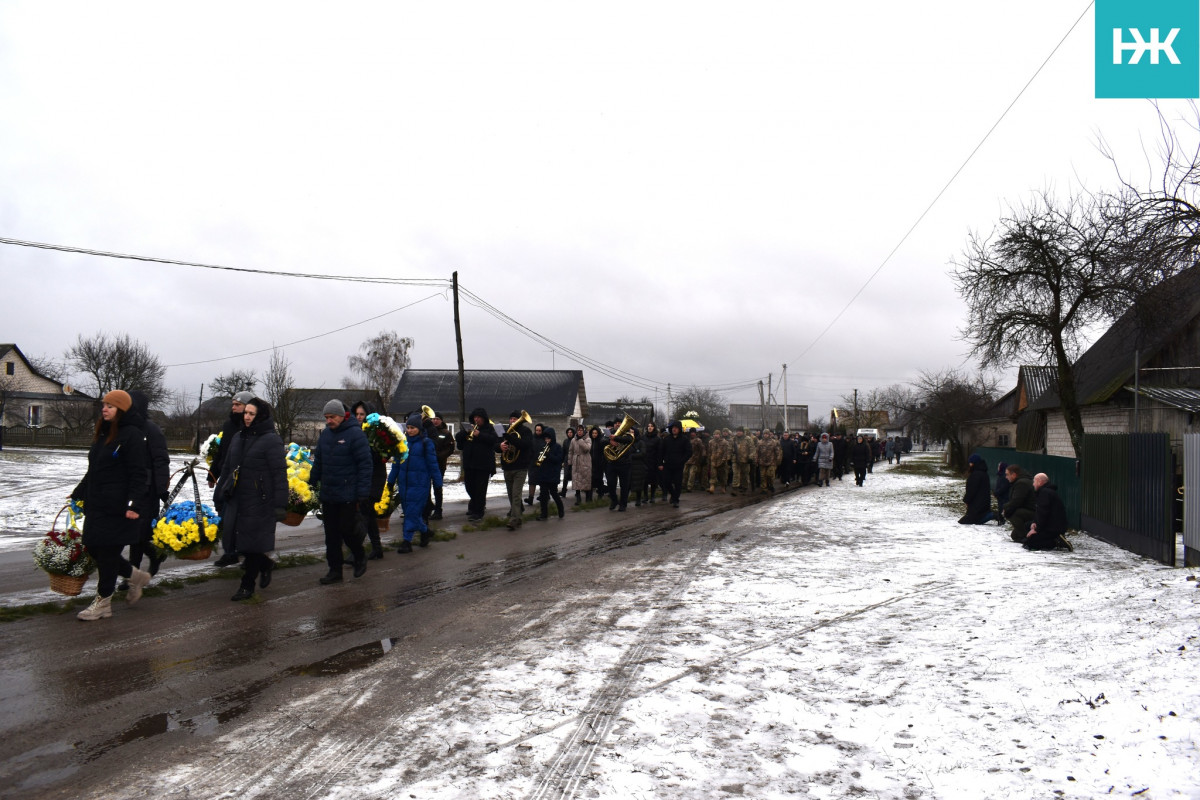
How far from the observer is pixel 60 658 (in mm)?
5328

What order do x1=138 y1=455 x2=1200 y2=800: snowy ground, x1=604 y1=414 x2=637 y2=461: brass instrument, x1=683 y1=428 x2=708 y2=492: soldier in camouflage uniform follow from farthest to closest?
x1=683 y1=428 x2=708 y2=492: soldier in camouflage uniform, x1=604 y1=414 x2=637 y2=461: brass instrument, x1=138 y1=455 x2=1200 y2=800: snowy ground

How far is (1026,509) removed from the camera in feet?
40.1

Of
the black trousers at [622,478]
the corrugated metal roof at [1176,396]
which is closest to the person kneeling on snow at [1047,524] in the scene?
the black trousers at [622,478]

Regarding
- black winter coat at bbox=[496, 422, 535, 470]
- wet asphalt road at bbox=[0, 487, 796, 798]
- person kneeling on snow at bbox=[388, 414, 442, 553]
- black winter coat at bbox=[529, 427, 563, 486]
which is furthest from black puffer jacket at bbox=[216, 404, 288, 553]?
black winter coat at bbox=[529, 427, 563, 486]

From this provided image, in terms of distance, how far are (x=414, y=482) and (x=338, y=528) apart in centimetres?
219

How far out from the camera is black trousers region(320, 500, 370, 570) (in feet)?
26.4

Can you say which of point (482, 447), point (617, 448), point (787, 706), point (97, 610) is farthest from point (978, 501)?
point (97, 610)

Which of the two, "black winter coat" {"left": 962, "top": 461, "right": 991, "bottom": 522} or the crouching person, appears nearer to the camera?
the crouching person

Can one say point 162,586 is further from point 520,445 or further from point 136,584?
point 520,445

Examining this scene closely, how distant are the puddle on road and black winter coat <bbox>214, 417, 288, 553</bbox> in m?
2.02

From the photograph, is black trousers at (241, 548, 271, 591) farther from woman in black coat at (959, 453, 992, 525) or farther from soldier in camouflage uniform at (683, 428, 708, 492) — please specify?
soldier in camouflage uniform at (683, 428, 708, 492)

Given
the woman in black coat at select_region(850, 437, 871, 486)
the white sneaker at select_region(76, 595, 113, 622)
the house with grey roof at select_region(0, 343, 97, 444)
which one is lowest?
the woman in black coat at select_region(850, 437, 871, 486)

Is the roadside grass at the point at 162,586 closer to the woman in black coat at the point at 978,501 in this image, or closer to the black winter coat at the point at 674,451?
the black winter coat at the point at 674,451

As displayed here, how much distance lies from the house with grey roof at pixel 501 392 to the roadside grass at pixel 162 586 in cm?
4900
